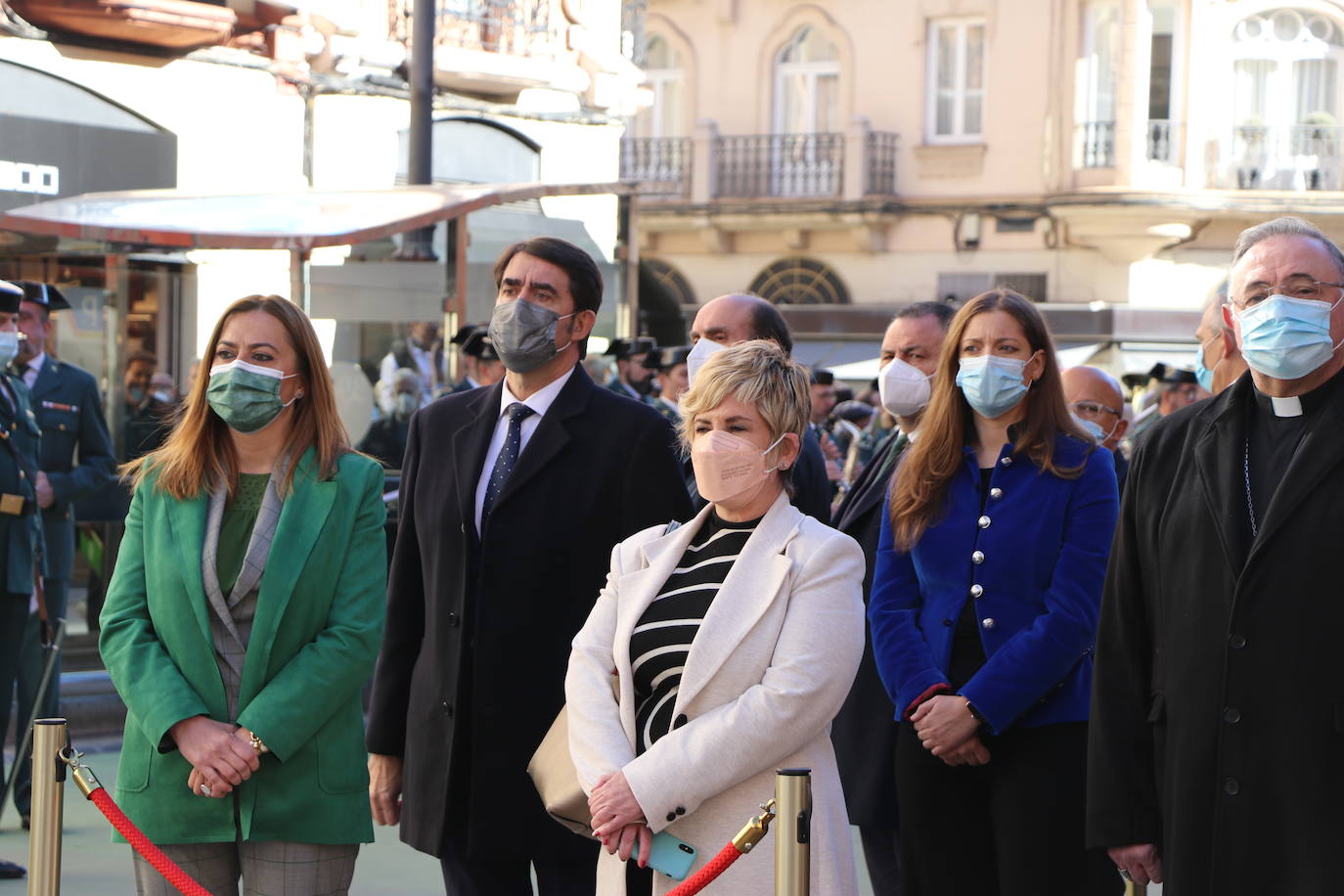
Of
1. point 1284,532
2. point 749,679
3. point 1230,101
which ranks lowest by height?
point 749,679

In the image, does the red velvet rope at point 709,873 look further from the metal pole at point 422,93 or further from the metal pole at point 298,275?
the metal pole at point 422,93

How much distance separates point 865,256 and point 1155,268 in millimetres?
4982

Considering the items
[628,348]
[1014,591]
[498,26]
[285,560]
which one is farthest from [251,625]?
[498,26]

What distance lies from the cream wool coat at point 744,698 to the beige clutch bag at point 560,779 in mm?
86

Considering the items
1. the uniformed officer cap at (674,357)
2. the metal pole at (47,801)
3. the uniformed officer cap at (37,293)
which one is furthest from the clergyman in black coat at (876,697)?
the uniformed officer cap at (37,293)

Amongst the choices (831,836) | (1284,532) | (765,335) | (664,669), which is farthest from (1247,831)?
(765,335)

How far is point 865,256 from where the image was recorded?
32094 mm

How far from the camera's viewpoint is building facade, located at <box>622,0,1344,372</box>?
2956 centimetres

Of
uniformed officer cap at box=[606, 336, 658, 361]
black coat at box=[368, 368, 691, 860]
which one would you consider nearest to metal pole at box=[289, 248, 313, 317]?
uniformed officer cap at box=[606, 336, 658, 361]

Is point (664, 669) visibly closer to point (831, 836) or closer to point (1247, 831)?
point (831, 836)

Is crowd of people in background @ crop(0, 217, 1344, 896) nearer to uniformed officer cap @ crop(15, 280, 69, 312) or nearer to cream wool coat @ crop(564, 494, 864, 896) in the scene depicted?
cream wool coat @ crop(564, 494, 864, 896)

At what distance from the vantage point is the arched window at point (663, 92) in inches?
1331

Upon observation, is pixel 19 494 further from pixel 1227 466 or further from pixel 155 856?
pixel 1227 466

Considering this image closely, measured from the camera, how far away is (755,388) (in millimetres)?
4160
